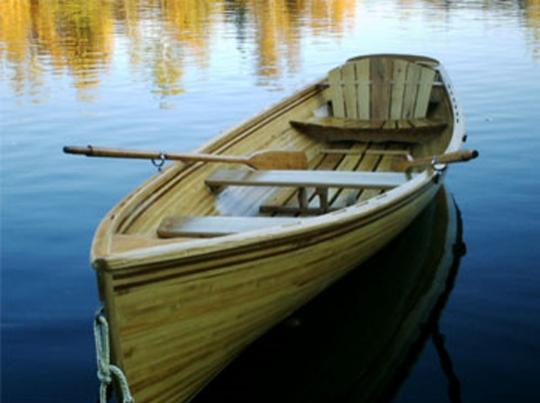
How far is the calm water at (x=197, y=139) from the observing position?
5988 mm

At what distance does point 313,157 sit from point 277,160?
87.0 inches

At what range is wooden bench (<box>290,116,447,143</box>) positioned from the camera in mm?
9781

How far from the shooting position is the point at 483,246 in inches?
322

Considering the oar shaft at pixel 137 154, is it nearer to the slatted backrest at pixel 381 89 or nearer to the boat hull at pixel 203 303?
the boat hull at pixel 203 303

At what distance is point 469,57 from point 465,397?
19.1 metres

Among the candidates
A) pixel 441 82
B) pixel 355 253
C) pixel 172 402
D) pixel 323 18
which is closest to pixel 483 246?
pixel 355 253

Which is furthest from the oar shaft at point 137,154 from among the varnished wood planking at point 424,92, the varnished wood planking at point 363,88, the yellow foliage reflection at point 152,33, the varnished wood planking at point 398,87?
the yellow foliage reflection at point 152,33

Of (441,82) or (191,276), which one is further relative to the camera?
(441,82)

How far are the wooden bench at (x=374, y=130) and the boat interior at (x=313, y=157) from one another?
0.01m

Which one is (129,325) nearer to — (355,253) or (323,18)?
(355,253)

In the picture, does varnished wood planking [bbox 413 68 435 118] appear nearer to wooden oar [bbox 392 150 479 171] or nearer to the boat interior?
the boat interior

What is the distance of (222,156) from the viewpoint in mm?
6867

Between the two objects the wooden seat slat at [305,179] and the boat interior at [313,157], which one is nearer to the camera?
the boat interior at [313,157]

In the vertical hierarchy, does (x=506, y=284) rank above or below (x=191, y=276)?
below
